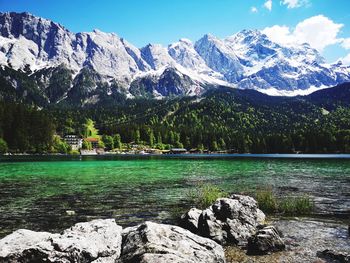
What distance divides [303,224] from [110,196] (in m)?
24.1

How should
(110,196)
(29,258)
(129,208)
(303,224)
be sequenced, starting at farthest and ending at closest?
(110,196)
(129,208)
(303,224)
(29,258)

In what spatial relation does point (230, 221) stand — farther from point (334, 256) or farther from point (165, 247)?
point (165, 247)

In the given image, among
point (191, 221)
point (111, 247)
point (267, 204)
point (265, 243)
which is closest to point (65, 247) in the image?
point (111, 247)

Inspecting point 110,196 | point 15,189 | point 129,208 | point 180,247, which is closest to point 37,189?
point 15,189

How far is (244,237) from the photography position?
23000 mm

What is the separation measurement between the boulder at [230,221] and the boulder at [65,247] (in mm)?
7375

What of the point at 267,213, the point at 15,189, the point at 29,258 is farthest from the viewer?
the point at 15,189

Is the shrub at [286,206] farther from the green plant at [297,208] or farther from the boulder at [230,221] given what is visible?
the boulder at [230,221]

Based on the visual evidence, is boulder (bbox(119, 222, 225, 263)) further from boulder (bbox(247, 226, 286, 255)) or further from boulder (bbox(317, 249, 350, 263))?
boulder (bbox(317, 249, 350, 263))

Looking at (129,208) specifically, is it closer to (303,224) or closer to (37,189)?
(303,224)

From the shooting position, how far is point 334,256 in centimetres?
1853

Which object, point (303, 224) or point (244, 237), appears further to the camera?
point (303, 224)

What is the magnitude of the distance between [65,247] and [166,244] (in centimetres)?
447

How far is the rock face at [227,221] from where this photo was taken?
22.7 metres
